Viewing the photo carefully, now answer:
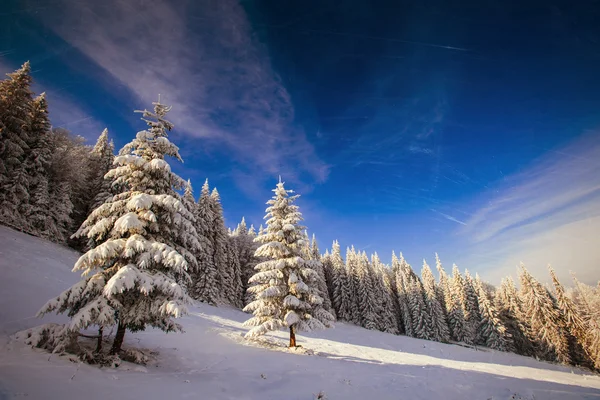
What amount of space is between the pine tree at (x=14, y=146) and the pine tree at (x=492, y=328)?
234 ft

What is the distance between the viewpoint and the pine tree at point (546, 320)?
136 ft

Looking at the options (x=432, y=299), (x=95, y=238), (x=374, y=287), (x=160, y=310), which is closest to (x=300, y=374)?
(x=160, y=310)

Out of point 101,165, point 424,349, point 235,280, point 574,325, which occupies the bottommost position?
point 424,349

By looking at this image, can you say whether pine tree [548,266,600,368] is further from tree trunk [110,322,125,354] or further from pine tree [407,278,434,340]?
tree trunk [110,322,125,354]

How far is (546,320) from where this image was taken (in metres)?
43.3

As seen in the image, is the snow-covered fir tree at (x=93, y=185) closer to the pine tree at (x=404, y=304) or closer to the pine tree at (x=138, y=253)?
the pine tree at (x=138, y=253)

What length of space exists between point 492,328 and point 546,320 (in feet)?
37.5

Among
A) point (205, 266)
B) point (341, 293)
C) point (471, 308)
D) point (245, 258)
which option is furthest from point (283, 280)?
point (471, 308)

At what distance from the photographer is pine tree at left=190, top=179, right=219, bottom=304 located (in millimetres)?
36844

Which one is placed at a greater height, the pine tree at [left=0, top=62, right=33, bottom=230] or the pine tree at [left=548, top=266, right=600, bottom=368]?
the pine tree at [left=0, top=62, right=33, bottom=230]

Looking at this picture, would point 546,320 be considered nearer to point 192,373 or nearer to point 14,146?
point 192,373

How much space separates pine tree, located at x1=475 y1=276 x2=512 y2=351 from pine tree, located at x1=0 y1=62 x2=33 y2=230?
71.4 meters

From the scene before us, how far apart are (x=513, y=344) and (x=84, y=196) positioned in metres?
81.7

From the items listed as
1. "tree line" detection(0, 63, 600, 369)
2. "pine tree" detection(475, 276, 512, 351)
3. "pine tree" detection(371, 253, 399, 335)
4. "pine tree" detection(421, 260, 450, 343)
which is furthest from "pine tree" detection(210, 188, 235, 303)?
"pine tree" detection(475, 276, 512, 351)
